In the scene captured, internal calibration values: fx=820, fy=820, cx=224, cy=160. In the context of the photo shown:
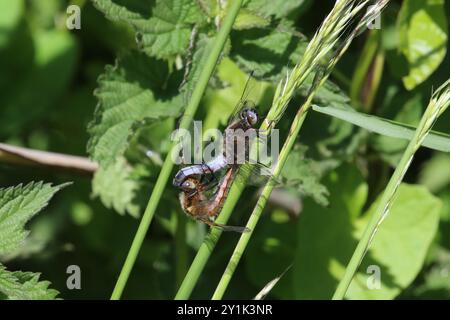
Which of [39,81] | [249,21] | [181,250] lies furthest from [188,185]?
[39,81]

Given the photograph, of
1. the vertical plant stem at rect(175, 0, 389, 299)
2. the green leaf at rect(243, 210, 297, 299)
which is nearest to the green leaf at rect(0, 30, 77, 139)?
the green leaf at rect(243, 210, 297, 299)

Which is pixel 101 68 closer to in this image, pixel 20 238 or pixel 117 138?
pixel 117 138

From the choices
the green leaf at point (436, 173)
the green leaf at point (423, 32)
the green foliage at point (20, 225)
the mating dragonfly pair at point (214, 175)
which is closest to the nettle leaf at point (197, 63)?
the mating dragonfly pair at point (214, 175)

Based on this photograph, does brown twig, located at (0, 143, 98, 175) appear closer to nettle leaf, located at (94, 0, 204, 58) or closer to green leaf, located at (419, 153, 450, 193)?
nettle leaf, located at (94, 0, 204, 58)

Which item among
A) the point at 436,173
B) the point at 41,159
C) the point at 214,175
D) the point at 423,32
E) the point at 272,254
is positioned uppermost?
the point at 423,32

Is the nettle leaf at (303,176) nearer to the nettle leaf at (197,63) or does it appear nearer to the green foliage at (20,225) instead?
the nettle leaf at (197,63)

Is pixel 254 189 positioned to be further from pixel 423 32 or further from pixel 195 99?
pixel 195 99
